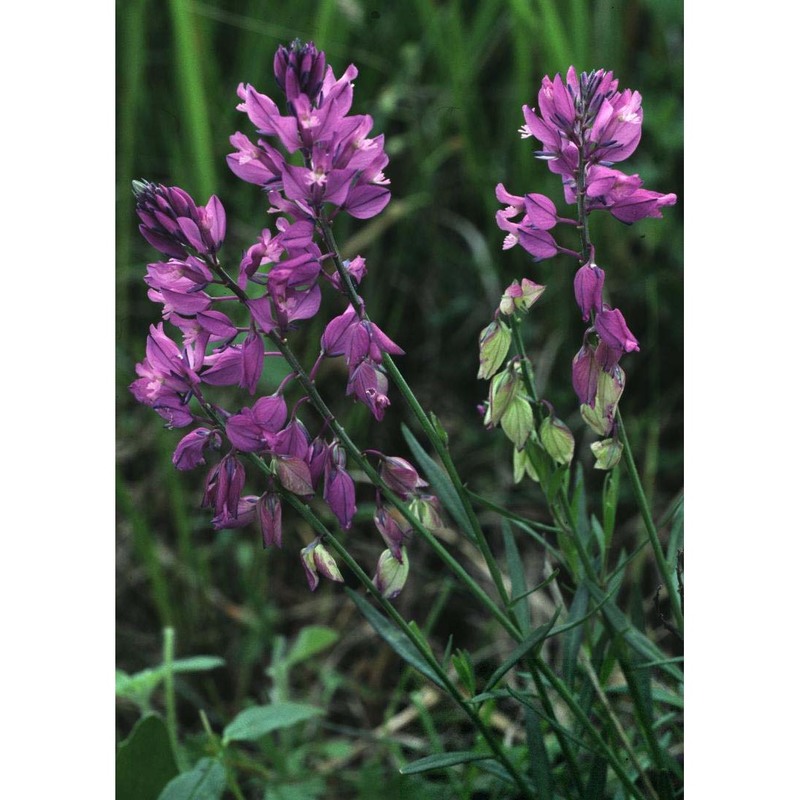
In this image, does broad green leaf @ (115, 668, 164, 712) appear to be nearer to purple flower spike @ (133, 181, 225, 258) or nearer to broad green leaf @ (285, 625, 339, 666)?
broad green leaf @ (285, 625, 339, 666)

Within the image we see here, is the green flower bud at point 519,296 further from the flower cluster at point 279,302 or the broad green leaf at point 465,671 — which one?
the broad green leaf at point 465,671

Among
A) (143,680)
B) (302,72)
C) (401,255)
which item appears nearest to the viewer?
(302,72)

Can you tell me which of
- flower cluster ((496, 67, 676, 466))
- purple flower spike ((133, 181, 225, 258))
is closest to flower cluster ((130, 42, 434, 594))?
purple flower spike ((133, 181, 225, 258))

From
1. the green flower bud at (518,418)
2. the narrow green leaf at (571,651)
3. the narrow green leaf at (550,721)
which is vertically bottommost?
the narrow green leaf at (550,721)

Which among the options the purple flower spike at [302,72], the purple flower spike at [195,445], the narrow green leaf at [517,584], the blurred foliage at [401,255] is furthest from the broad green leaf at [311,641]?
the purple flower spike at [302,72]

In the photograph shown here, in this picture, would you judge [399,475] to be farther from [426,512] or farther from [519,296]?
[519,296]

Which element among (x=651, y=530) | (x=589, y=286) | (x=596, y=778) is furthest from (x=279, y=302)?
(x=596, y=778)
